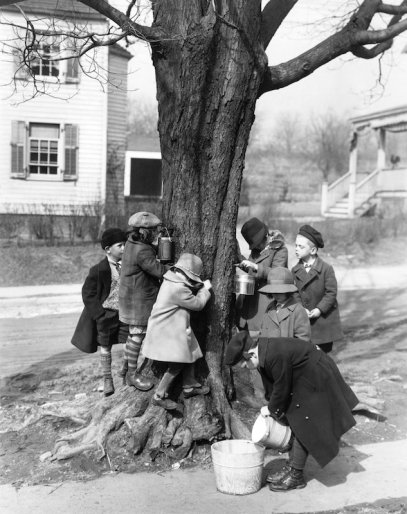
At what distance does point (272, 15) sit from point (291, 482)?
4.15 m

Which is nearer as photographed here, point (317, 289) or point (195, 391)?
point (195, 391)

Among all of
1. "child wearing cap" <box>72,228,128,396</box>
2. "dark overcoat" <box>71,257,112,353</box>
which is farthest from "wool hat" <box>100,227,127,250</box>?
"dark overcoat" <box>71,257,112,353</box>

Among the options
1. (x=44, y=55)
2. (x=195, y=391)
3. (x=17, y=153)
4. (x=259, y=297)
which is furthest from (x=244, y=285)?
(x=17, y=153)

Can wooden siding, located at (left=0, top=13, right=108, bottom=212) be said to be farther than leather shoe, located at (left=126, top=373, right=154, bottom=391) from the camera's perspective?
Yes

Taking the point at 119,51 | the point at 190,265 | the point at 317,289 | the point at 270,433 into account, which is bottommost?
the point at 270,433

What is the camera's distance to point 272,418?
16.3 feet

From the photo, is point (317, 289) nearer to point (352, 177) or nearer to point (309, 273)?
point (309, 273)

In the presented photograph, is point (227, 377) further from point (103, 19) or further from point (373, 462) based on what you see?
point (103, 19)

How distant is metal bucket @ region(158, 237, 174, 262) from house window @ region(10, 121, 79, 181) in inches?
707

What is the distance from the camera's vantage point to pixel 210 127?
5.83 m

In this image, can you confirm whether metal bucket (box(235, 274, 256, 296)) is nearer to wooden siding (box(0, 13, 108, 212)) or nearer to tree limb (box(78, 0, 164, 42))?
tree limb (box(78, 0, 164, 42))

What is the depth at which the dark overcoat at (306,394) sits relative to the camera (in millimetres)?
4848

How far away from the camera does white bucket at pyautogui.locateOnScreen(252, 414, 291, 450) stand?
493 cm

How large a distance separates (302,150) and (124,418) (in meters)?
77.8
